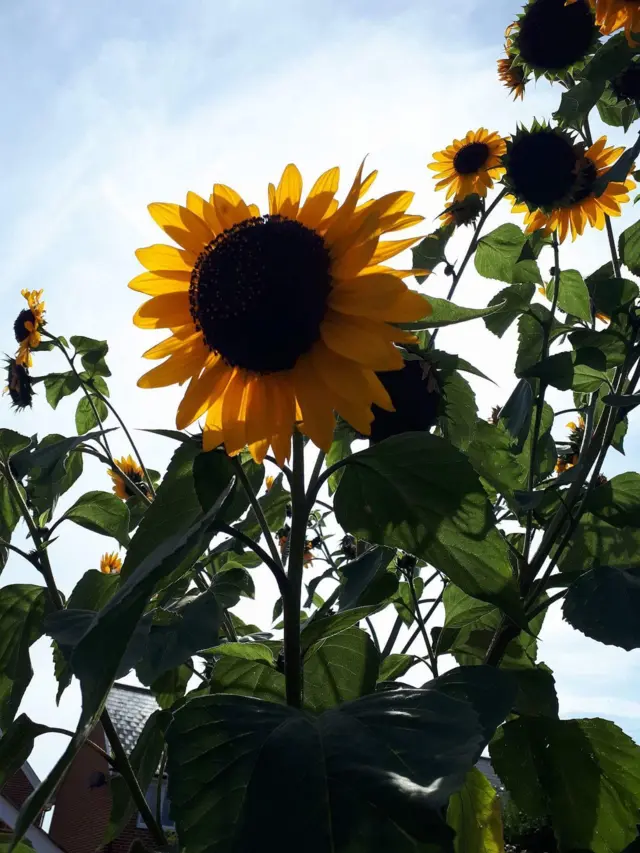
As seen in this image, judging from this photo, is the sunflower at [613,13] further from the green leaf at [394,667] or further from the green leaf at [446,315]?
the green leaf at [394,667]

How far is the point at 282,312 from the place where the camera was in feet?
3.14

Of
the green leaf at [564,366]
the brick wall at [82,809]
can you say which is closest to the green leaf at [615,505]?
the green leaf at [564,366]

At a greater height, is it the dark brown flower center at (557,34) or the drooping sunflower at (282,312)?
the dark brown flower center at (557,34)

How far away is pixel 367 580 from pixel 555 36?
1624 mm

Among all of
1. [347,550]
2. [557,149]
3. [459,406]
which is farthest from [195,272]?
[347,550]

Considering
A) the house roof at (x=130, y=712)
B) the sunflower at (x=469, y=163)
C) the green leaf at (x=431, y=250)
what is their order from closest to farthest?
the green leaf at (x=431, y=250), the sunflower at (x=469, y=163), the house roof at (x=130, y=712)

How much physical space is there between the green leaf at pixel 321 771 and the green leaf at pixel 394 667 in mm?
499

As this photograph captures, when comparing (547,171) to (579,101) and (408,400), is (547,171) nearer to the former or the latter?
(579,101)

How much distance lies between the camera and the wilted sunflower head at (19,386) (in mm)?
→ 3062

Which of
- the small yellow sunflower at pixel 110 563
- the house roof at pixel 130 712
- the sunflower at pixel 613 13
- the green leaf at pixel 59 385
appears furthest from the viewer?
the house roof at pixel 130 712

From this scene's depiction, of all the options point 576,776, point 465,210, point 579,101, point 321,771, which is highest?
point 465,210

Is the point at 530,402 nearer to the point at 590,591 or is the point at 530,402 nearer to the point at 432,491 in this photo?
the point at 590,591

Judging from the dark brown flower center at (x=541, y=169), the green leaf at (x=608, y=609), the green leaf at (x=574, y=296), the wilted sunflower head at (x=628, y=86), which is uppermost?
the wilted sunflower head at (x=628, y=86)

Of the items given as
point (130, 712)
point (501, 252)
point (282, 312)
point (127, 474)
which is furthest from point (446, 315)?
point (130, 712)
